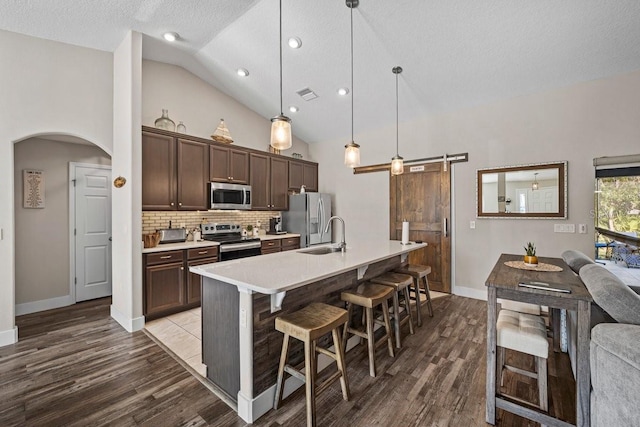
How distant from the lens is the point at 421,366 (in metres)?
2.47

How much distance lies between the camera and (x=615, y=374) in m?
1.31

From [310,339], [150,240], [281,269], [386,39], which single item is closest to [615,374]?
[310,339]

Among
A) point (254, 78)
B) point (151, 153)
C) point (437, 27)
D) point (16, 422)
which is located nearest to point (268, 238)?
point (151, 153)

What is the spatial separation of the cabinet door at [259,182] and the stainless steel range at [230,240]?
1.90 ft

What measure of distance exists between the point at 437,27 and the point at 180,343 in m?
4.23

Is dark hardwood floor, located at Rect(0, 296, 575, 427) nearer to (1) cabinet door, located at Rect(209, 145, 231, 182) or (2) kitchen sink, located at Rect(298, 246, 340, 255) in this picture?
(2) kitchen sink, located at Rect(298, 246, 340, 255)

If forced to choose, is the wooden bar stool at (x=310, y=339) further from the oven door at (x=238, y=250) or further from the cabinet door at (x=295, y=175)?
the cabinet door at (x=295, y=175)

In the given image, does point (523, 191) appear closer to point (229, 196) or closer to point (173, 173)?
point (229, 196)

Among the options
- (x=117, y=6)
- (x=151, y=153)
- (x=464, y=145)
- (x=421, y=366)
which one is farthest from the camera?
(x=464, y=145)

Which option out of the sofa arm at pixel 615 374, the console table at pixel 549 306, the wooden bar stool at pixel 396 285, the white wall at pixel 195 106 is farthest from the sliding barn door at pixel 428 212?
the sofa arm at pixel 615 374

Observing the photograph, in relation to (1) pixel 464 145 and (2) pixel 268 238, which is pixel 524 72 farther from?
(2) pixel 268 238

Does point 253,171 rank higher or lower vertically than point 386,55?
lower

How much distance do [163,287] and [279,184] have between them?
8.73 ft

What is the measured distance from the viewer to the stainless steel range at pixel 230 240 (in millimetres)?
4143
